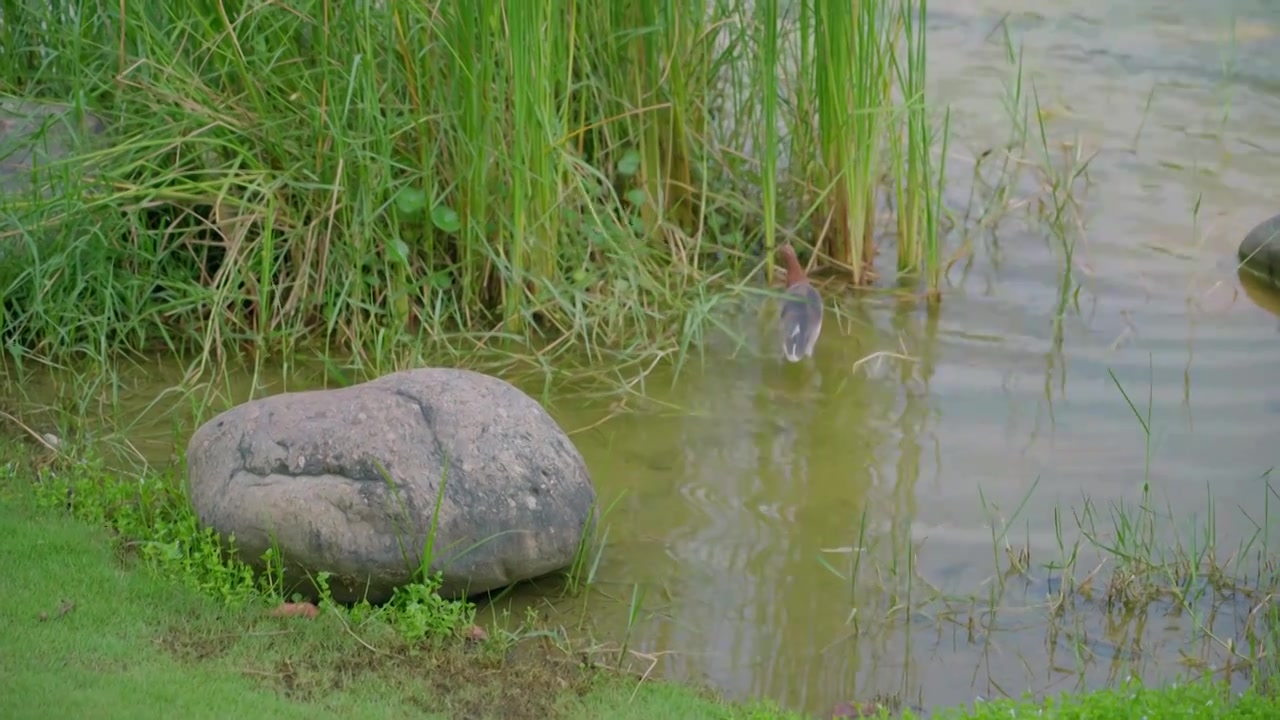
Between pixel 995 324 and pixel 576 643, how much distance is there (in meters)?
2.78

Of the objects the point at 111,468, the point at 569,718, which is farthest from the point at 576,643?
the point at 111,468

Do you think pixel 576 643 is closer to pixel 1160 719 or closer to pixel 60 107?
pixel 1160 719


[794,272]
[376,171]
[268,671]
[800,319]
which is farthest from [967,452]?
[268,671]

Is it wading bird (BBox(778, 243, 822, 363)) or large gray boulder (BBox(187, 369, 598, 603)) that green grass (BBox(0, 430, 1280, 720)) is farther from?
wading bird (BBox(778, 243, 822, 363))

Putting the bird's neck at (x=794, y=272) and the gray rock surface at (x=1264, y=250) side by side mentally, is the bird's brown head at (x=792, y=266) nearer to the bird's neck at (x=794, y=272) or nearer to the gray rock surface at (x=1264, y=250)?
the bird's neck at (x=794, y=272)

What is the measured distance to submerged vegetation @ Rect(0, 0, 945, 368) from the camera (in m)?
5.24

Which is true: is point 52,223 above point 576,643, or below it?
above

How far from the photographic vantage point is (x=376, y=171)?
211 inches

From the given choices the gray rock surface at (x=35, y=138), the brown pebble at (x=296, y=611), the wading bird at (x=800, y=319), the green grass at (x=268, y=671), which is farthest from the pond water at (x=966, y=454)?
the gray rock surface at (x=35, y=138)

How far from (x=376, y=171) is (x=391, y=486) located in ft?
5.89

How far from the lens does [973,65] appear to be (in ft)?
27.6

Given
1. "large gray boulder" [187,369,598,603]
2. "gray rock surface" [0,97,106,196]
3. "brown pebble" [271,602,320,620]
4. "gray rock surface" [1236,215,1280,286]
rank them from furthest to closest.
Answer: "gray rock surface" [1236,215,1280,286], "gray rock surface" [0,97,106,196], "large gray boulder" [187,369,598,603], "brown pebble" [271,602,320,620]

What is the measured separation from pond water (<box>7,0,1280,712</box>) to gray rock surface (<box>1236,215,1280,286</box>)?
0.10 m

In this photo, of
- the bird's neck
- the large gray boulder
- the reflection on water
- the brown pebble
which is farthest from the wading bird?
the brown pebble
